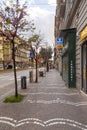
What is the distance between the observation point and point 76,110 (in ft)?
32.3

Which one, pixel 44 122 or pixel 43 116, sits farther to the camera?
pixel 43 116

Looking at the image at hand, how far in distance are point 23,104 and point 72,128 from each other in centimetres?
444

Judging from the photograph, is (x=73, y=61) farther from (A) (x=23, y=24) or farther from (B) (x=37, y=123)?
(B) (x=37, y=123)

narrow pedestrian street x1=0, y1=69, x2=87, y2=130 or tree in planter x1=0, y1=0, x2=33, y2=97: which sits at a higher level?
tree in planter x1=0, y1=0, x2=33, y2=97

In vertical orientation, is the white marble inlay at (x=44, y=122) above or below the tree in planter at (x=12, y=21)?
below

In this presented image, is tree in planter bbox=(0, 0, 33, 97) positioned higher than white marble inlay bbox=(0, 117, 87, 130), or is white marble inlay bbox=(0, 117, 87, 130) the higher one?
tree in planter bbox=(0, 0, 33, 97)

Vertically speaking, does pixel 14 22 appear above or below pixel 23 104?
above

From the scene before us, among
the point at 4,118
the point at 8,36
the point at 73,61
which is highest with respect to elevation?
the point at 8,36

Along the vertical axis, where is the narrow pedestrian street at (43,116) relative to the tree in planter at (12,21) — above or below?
below

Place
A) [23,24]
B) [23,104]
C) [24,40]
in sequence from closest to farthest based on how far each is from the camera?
[23,104], [23,24], [24,40]

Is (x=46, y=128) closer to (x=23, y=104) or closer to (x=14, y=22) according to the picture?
(x=23, y=104)

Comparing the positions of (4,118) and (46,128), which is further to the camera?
(4,118)

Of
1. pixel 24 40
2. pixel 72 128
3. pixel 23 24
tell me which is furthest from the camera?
pixel 24 40

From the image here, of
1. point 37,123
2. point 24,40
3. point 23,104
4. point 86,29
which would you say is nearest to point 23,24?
point 24,40
